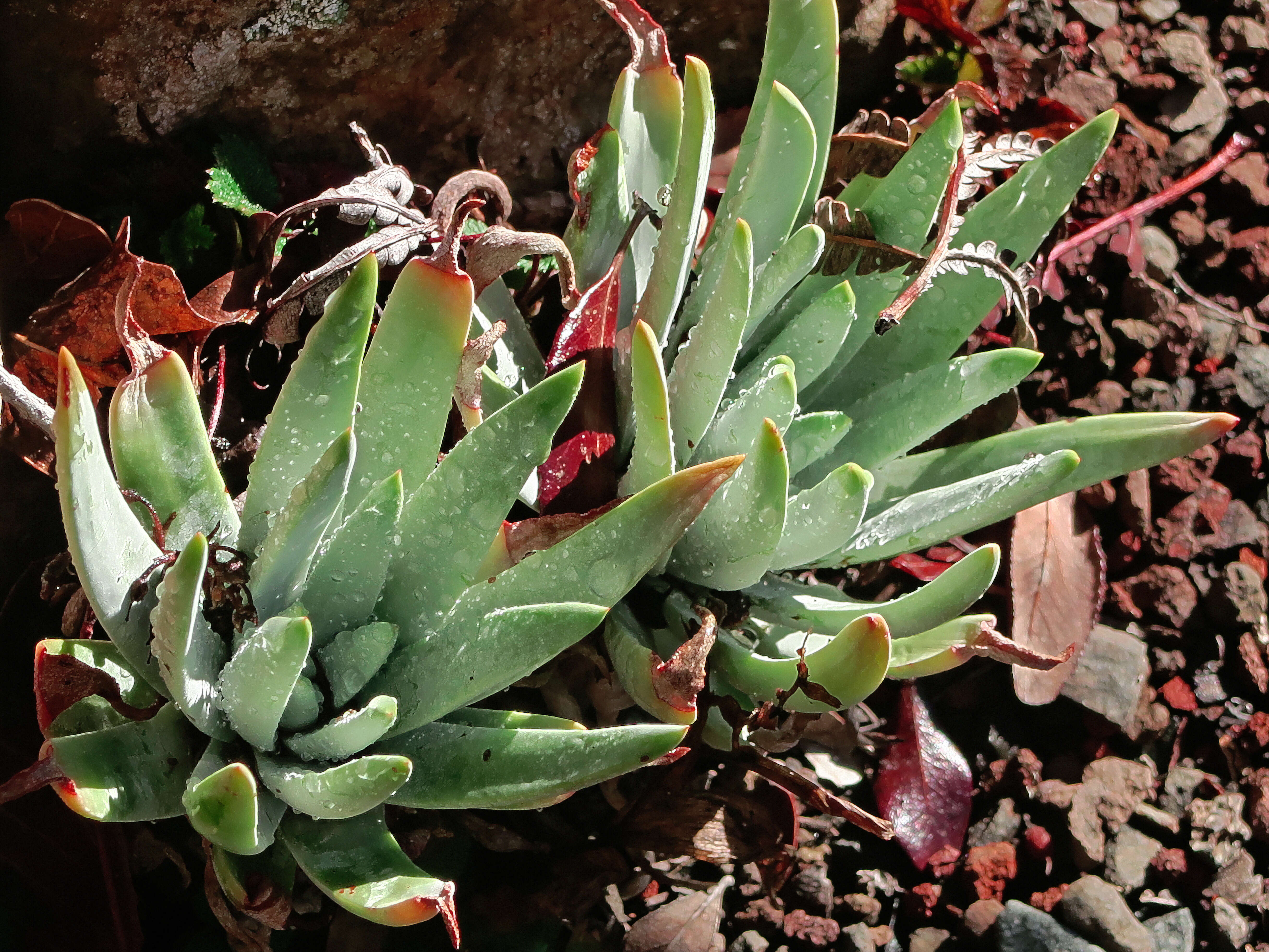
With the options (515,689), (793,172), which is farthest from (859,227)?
(515,689)

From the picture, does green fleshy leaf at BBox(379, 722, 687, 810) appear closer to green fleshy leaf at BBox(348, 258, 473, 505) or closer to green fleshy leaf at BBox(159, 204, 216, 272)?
green fleshy leaf at BBox(348, 258, 473, 505)

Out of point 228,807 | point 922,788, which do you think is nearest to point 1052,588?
point 922,788

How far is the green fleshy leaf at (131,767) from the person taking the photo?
705 mm

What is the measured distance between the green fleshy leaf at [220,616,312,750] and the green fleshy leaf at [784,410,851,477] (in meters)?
0.52

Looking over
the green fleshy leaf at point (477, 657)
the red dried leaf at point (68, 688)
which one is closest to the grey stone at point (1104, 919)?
the green fleshy leaf at point (477, 657)

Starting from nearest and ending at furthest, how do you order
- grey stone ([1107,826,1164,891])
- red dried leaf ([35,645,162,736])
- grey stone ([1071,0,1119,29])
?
1. red dried leaf ([35,645,162,736])
2. grey stone ([1107,826,1164,891])
3. grey stone ([1071,0,1119,29])

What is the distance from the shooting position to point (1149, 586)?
153 cm

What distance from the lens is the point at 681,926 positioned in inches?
46.5

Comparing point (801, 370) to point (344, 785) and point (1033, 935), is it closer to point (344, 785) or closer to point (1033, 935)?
point (344, 785)

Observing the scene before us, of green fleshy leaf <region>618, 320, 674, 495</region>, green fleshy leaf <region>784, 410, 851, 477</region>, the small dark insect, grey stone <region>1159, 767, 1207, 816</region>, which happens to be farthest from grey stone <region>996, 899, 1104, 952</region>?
the small dark insect

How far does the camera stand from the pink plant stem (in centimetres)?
163

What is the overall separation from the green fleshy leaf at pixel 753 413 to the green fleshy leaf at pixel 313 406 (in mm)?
352

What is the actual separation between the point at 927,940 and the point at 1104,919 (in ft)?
0.74

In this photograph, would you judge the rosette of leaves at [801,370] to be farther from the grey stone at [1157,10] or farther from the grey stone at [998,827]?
the grey stone at [1157,10]
